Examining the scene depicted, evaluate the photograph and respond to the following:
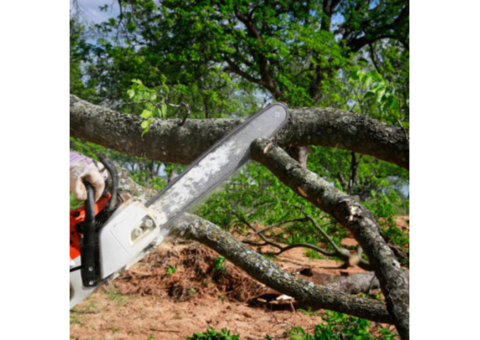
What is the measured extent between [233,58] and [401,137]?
5.07 m

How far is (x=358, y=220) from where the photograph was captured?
1454 millimetres

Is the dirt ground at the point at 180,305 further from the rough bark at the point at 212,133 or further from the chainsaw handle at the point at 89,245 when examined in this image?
the chainsaw handle at the point at 89,245

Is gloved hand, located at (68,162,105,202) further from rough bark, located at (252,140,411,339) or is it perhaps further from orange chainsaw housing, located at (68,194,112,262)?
rough bark, located at (252,140,411,339)

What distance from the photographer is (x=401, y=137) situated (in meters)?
2.25

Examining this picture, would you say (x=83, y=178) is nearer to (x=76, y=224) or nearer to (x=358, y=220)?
(x=76, y=224)

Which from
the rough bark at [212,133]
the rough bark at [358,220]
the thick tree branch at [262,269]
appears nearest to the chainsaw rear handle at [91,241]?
the rough bark at [358,220]

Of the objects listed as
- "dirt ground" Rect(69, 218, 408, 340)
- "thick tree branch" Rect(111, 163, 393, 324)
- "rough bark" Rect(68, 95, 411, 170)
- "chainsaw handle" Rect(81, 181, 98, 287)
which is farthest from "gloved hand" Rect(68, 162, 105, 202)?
"dirt ground" Rect(69, 218, 408, 340)

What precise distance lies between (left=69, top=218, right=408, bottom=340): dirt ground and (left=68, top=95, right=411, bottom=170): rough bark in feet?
4.38

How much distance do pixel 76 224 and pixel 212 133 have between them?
4.65 ft

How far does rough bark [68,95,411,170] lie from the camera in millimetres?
2258

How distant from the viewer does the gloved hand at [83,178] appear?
886 millimetres

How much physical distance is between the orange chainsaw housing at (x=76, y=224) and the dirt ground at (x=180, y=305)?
6.23 feet

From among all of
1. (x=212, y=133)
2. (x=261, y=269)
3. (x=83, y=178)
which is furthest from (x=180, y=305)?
(x=83, y=178)
